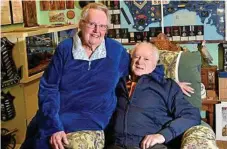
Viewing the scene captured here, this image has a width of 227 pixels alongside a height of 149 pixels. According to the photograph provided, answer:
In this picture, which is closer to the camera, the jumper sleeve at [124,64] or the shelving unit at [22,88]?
Answer: the jumper sleeve at [124,64]

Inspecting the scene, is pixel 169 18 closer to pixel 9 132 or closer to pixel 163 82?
pixel 163 82

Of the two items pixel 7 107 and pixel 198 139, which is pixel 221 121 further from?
pixel 7 107

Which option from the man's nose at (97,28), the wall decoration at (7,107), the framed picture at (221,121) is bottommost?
the framed picture at (221,121)

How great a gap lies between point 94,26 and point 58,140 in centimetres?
68

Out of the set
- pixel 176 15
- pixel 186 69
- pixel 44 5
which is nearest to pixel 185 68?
pixel 186 69

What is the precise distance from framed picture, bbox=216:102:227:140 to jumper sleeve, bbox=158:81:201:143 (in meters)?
1.19

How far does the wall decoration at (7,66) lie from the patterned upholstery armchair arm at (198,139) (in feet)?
5.04

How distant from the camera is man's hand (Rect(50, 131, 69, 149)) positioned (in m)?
1.79

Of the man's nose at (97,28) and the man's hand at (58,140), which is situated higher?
the man's nose at (97,28)

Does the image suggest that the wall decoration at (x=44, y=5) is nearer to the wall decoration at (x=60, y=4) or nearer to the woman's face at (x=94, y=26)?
the wall decoration at (x=60, y=4)

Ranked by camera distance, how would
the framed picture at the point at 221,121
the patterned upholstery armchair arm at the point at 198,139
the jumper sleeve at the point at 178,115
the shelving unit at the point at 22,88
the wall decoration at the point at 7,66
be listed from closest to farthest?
the patterned upholstery armchair arm at the point at 198,139 → the jumper sleeve at the point at 178,115 → the wall decoration at the point at 7,66 → the shelving unit at the point at 22,88 → the framed picture at the point at 221,121

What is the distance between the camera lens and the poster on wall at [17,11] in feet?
10.1

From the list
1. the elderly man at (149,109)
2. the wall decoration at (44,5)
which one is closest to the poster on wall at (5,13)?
the wall decoration at (44,5)

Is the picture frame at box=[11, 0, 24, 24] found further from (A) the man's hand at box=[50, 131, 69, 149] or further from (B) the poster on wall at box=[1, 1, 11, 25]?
(A) the man's hand at box=[50, 131, 69, 149]
